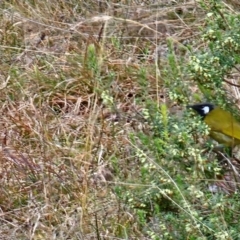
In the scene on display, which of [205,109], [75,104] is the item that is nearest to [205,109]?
[205,109]

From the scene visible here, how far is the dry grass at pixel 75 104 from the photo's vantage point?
3.62m

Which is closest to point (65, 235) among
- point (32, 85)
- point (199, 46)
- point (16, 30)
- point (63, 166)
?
point (63, 166)

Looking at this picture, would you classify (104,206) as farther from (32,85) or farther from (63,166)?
(32,85)

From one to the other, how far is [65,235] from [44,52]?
175cm

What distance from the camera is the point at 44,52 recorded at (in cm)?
502

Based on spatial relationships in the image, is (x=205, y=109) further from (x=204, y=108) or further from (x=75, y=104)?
(x=75, y=104)

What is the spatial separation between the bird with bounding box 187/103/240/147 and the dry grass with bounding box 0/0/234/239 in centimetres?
26

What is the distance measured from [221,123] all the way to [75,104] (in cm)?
132

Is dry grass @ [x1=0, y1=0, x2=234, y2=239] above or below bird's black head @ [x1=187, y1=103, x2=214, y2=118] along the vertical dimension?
below

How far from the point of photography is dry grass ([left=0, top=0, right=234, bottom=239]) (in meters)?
3.62

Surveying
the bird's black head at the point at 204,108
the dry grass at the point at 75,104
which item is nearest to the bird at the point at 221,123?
the bird's black head at the point at 204,108

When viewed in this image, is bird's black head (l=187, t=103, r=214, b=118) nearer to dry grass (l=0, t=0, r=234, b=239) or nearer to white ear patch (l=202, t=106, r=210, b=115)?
white ear patch (l=202, t=106, r=210, b=115)

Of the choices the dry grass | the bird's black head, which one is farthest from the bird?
the dry grass

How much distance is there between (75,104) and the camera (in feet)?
15.2
